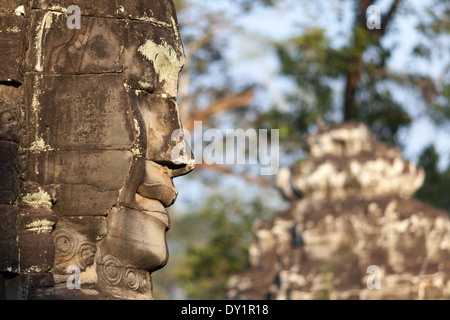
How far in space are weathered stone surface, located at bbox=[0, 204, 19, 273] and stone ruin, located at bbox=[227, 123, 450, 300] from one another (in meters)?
6.18

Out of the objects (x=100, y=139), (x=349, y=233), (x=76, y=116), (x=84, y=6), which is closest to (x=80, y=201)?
(x=100, y=139)

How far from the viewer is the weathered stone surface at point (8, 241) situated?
228 inches

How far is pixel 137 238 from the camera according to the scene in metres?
6.38

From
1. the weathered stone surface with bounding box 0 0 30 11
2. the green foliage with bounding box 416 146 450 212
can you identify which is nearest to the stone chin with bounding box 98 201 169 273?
the weathered stone surface with bounding box 0 0 30 11

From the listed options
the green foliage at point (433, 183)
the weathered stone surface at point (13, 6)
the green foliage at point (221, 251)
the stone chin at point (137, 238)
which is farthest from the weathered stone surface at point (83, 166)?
the green foliage at point (433, 183)

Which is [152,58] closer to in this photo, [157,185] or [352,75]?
[157,185]

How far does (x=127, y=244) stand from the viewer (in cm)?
633

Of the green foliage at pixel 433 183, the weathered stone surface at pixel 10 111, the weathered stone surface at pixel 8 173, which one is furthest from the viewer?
the green foliage at pixel 433 183

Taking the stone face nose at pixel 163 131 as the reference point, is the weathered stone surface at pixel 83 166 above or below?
below

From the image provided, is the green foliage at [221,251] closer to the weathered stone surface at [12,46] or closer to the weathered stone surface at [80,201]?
the weathered stone surface at [80,201]

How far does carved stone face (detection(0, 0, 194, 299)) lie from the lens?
6.23 metres

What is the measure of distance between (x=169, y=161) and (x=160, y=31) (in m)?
0.71

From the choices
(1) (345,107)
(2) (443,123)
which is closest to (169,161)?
(1) (345,107)
